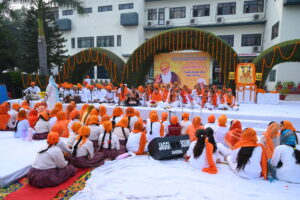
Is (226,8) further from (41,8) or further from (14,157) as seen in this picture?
(14,157)

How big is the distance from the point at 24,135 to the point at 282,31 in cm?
1873

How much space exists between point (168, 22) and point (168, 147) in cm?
2215

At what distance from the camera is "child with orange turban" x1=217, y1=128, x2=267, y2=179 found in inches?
142

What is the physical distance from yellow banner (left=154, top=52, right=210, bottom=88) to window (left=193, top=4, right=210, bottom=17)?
38.1 ft

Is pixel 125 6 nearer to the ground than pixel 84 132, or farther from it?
farther from it

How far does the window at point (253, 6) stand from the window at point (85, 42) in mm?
18044

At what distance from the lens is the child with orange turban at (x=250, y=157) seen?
3600 mm

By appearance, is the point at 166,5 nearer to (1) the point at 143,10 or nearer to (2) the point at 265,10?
(1) the point at 143,10

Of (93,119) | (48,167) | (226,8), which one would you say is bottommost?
(48,167)

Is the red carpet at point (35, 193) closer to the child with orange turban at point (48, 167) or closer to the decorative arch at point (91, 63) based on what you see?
the child with orange turban at point (48, 167)

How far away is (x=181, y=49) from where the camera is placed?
13.1 m

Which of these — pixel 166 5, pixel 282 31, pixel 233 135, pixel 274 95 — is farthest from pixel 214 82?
pixel 233 135

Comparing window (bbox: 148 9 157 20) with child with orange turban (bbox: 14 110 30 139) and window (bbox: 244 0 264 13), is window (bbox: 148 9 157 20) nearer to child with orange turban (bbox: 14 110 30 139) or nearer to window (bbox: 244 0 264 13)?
window (bbox: 244 0 264 13)

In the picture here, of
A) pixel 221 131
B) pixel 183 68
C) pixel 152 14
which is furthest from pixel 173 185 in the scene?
pixel 152 14
